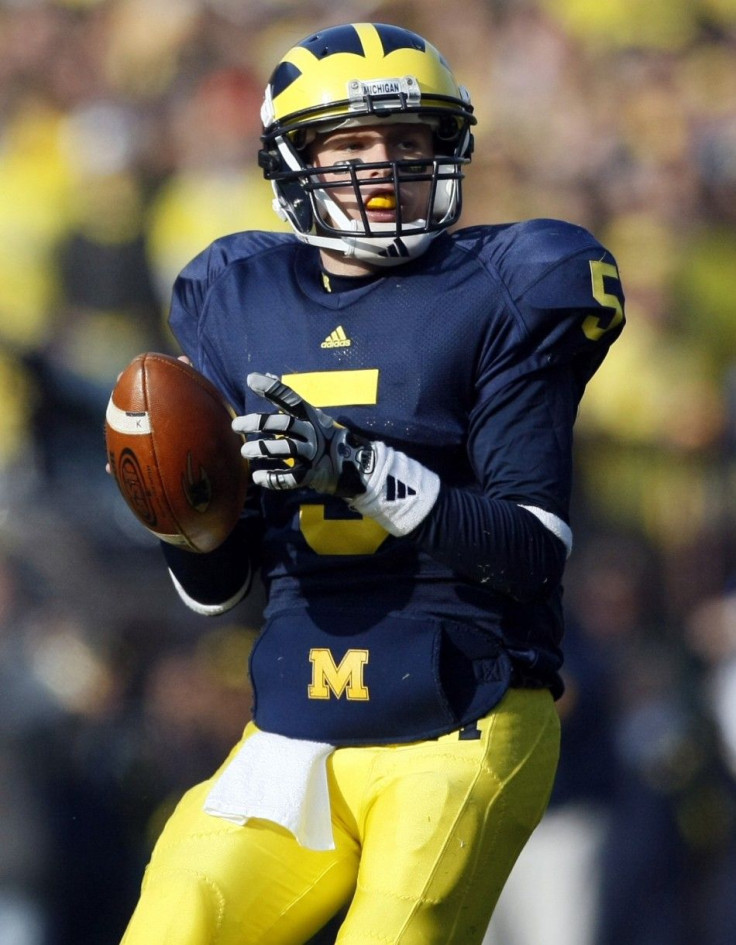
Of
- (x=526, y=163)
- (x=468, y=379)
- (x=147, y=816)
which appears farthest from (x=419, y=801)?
(x=526, y=163)

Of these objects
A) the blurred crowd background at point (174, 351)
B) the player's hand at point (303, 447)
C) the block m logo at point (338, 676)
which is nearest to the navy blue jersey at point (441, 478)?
the block m logo at point (338, 676)

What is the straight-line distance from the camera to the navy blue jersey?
1.85 metres

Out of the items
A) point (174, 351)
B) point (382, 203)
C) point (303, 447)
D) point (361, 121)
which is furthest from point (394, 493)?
point (174, 351)

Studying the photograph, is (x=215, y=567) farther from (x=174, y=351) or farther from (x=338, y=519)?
(x=174, y=351)

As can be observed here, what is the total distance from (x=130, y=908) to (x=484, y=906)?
4.44 feet

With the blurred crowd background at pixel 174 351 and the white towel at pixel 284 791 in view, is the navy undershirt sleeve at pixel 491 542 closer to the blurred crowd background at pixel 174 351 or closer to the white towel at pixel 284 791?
the white towel at pixel 284 791

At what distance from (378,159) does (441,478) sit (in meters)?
0.48

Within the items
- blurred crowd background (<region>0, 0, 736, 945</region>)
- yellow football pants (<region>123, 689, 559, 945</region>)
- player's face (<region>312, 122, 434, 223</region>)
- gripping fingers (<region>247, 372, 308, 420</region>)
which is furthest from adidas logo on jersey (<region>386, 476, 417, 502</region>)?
blurred crowd background (<region>0, 0, 736, 945</region>)

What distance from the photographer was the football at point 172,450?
1784 millimetres

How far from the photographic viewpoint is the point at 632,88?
3051 mm

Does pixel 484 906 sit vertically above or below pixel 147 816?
above

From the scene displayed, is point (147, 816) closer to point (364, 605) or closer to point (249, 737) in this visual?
point (249, 737)

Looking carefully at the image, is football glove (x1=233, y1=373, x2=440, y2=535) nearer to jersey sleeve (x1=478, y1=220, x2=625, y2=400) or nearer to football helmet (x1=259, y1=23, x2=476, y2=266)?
jersey sleeve (x1=478, y1=220, x2=625, y2=400)

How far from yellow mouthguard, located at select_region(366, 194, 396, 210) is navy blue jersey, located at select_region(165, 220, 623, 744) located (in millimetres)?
91
